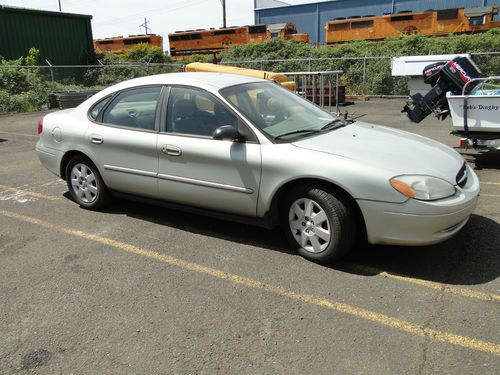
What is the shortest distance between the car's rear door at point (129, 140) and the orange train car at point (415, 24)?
1233 inches

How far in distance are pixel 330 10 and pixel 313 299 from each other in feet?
208

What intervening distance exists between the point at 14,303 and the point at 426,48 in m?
24.0

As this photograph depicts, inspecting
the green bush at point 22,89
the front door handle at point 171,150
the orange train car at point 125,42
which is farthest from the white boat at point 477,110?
the orange train car at point 125,42

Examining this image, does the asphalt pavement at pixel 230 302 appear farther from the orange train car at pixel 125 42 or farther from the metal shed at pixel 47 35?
the orange train car at pixel 125 42

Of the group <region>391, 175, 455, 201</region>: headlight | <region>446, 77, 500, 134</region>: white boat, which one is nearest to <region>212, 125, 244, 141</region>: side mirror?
<region>391, 175, 455, 201</region>: headlight

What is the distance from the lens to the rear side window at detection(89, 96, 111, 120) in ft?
16.8

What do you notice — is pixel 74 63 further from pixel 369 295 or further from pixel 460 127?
pixel 369 295

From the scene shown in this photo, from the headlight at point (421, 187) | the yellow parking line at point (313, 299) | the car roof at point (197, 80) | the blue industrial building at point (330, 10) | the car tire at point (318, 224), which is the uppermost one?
the blue industrial building at point (330, 10)

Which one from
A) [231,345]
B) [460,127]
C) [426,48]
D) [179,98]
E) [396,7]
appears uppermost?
[396,7]

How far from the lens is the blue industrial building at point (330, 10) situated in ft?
176

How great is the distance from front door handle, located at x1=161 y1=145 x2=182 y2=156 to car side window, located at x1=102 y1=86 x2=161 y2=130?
12.1 inches

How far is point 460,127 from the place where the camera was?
709 cm

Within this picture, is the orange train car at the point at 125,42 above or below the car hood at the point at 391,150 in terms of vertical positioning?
above

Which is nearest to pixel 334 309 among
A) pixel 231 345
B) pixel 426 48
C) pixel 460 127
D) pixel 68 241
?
pixel 231 345
